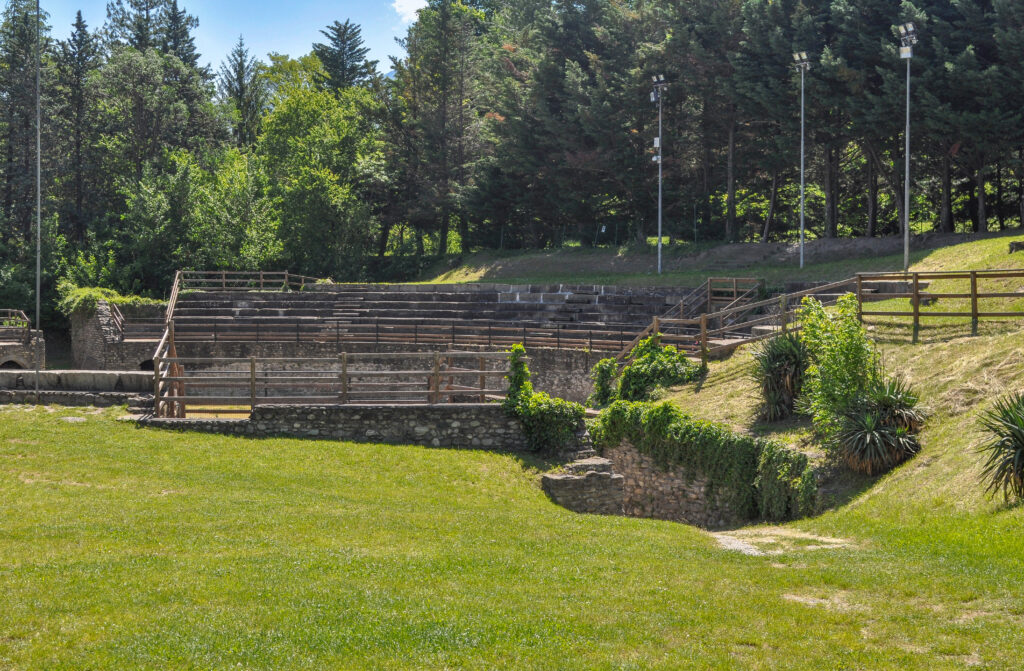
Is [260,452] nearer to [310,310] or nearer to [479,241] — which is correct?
[310,310]

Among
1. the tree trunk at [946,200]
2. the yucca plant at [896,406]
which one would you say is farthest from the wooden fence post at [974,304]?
the tree trunk at [946,200]

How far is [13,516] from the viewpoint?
37.0 ft

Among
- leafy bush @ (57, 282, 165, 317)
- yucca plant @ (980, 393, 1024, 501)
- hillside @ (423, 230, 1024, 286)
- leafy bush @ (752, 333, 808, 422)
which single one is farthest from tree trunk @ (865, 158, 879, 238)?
leafy bush @ (57, 282, 165, 317)

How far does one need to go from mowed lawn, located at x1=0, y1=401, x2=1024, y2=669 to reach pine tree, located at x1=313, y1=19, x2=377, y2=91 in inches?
2498

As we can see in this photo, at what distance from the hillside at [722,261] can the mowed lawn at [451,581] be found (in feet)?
56.3

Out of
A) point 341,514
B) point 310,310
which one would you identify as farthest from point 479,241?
point 341,514

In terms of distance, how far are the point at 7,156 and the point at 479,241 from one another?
31.7m

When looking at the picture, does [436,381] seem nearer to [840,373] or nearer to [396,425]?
[396,425]

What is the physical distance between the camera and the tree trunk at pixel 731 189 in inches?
1855

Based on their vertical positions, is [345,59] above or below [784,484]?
above

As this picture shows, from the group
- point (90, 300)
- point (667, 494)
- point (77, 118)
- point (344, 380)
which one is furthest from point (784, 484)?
point (77, 118)

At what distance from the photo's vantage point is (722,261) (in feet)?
146

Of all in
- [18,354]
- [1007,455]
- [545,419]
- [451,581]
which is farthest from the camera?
[18,354]

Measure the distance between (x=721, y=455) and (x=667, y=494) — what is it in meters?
1.61
